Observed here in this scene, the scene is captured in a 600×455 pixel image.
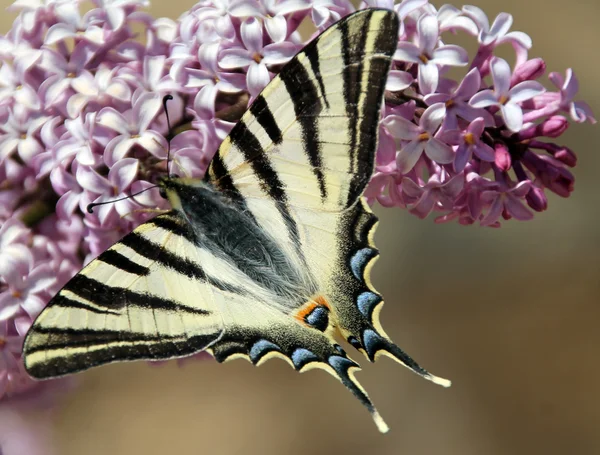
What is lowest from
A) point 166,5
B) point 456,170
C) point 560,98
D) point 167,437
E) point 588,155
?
point 167,437

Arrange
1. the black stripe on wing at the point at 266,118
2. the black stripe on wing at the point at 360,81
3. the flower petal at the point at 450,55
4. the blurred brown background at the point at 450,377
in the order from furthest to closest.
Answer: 1. the blurred brown background at the point at 450,377
2. the flower petal at the point at 450,55
3. the black stripe on wing at the point at 266,118
4. the black stripe on wing at the point at 360,81

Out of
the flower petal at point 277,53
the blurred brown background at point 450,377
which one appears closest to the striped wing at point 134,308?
the flower petal at point 277,53

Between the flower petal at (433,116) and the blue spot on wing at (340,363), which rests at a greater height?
the flower petal at (433,116)

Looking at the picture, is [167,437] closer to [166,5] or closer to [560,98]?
[166,5]

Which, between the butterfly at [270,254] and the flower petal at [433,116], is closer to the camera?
the butterfly at [270,254]

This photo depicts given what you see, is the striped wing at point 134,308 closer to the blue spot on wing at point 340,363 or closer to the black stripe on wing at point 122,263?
the black stripe on wing at point 122,263

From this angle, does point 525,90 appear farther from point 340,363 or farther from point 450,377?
point 450,377

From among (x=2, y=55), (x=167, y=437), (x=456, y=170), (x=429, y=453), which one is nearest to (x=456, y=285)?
(x=429, y=453)
